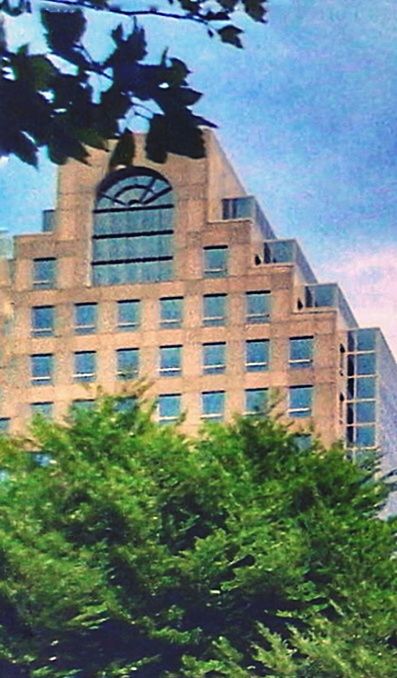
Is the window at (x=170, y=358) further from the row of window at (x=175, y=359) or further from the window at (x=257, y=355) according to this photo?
the window at (x=257, y=355)

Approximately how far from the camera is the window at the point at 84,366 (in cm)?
785

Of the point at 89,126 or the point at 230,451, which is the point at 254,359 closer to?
the point at 230,451

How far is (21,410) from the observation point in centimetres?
775

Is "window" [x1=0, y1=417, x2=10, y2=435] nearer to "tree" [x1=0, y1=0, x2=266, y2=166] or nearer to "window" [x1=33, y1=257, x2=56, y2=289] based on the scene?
"window" [x1=33, y1=257, x2=56, y2=289]

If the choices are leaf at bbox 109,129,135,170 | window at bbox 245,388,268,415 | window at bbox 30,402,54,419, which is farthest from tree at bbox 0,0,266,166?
window at bbox 30,402,54,419

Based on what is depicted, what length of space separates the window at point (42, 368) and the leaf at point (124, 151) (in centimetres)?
672

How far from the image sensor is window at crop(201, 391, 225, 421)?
7.62 m

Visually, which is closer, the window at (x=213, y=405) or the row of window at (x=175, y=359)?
the window at (x=213, y=405)

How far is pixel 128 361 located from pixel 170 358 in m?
0.19

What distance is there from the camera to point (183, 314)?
8.16 m

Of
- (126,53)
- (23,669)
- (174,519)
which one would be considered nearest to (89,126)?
(126,53)

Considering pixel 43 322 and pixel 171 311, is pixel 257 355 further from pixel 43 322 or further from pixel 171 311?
pixel 43 322

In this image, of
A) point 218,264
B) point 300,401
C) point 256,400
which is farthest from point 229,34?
point 218,264

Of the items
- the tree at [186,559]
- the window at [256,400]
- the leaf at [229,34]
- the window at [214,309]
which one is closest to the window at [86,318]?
the window at [214,309]
